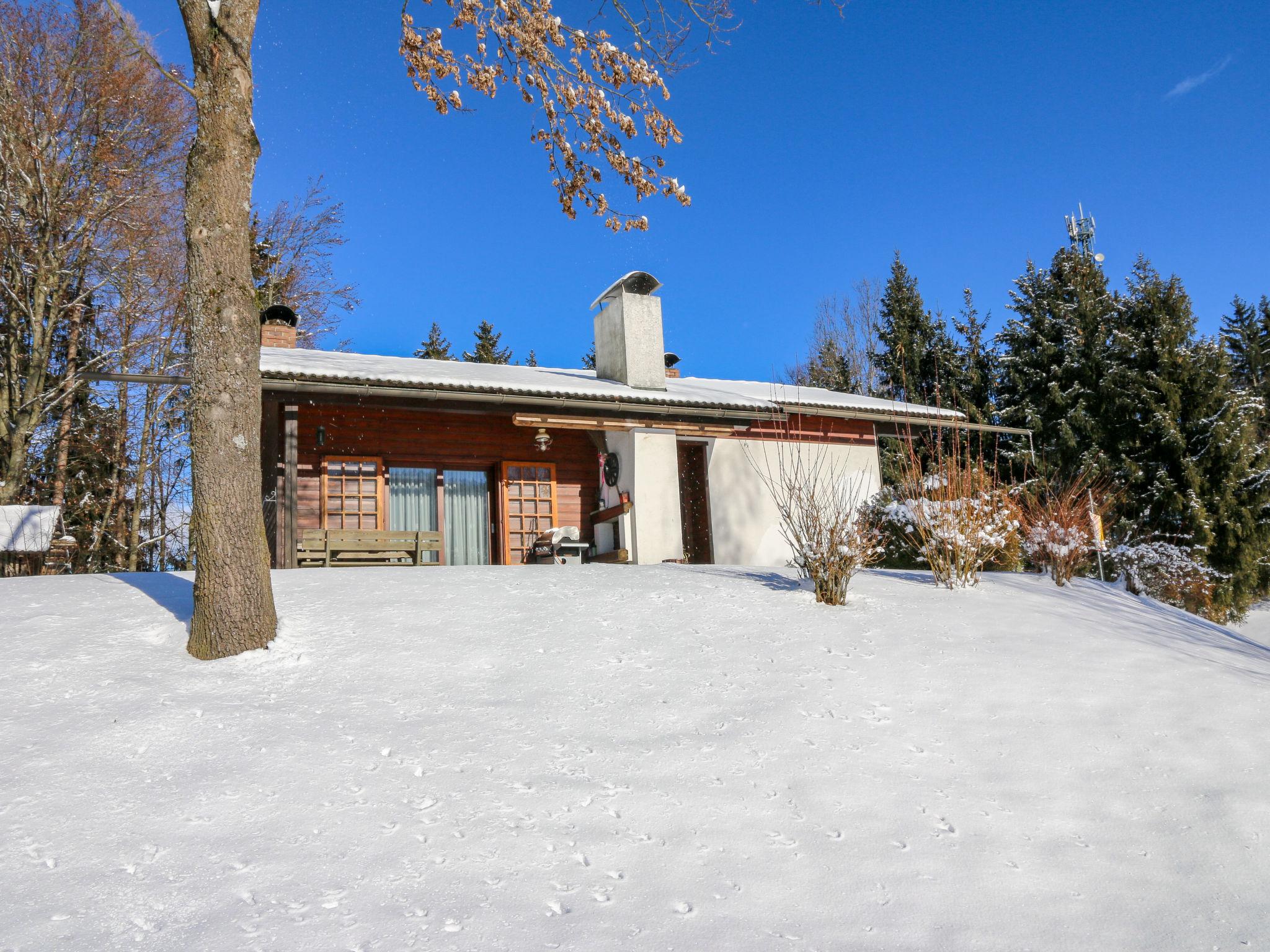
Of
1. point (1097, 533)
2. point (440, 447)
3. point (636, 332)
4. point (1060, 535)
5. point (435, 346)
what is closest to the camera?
point (1060, 535)

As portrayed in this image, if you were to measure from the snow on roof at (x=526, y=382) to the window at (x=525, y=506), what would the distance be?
133 cm

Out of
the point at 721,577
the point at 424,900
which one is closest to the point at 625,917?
the point at 424,900

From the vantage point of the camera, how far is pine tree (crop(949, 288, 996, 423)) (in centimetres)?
2186

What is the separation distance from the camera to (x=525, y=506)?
11.6 metres

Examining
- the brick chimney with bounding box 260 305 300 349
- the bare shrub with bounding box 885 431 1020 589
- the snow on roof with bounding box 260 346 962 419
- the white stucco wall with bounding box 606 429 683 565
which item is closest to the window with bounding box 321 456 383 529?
the snow on roof with bounding box 260 346 962 419

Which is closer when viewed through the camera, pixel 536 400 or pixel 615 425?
pixel 536 400

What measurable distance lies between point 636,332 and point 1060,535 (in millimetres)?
6342

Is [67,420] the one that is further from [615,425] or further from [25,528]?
[615,425]

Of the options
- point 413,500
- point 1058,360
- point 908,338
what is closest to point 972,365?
point 908,338

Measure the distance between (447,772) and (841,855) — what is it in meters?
1.54

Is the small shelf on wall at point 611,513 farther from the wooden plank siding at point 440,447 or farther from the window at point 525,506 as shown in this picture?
the window at point 525,506

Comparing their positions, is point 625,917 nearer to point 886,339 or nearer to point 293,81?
point 293,81

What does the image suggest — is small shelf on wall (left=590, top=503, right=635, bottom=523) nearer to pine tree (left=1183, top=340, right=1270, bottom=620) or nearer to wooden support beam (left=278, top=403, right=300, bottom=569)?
wooden support beam (left=278, top=403, right=300, bottom=569)

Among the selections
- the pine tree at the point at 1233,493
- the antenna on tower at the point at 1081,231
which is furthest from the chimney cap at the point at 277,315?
the antenna on tower at the point at 1081,231
